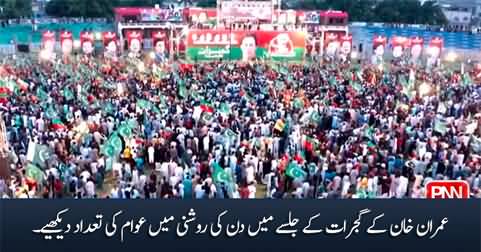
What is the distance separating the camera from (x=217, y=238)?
24.2 ft

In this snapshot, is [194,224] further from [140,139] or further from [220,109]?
[220,109]

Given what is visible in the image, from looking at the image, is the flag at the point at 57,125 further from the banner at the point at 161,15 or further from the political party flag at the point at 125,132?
the banner at the point at 161,15

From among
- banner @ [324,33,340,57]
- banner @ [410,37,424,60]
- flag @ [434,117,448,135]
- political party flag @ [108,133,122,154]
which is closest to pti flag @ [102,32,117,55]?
banner @ [324,33,340,57]

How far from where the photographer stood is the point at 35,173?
8.42m

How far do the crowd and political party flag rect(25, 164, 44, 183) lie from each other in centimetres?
2

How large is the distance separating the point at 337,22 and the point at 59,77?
14.2 metres

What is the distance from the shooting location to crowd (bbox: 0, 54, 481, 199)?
867 cm

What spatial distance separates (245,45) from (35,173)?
45.1 ft

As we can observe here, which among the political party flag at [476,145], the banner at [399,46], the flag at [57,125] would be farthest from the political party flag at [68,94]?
the banner at [399,46]

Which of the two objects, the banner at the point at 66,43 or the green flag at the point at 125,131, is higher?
the banner at the point at 66,43

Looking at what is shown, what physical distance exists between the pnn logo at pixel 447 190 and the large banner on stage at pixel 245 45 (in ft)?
43.0

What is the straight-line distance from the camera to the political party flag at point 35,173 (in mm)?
8422

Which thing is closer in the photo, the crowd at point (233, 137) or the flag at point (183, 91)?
the crowd at point (233, 137)

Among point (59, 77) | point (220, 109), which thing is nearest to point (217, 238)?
point (220, 109)
